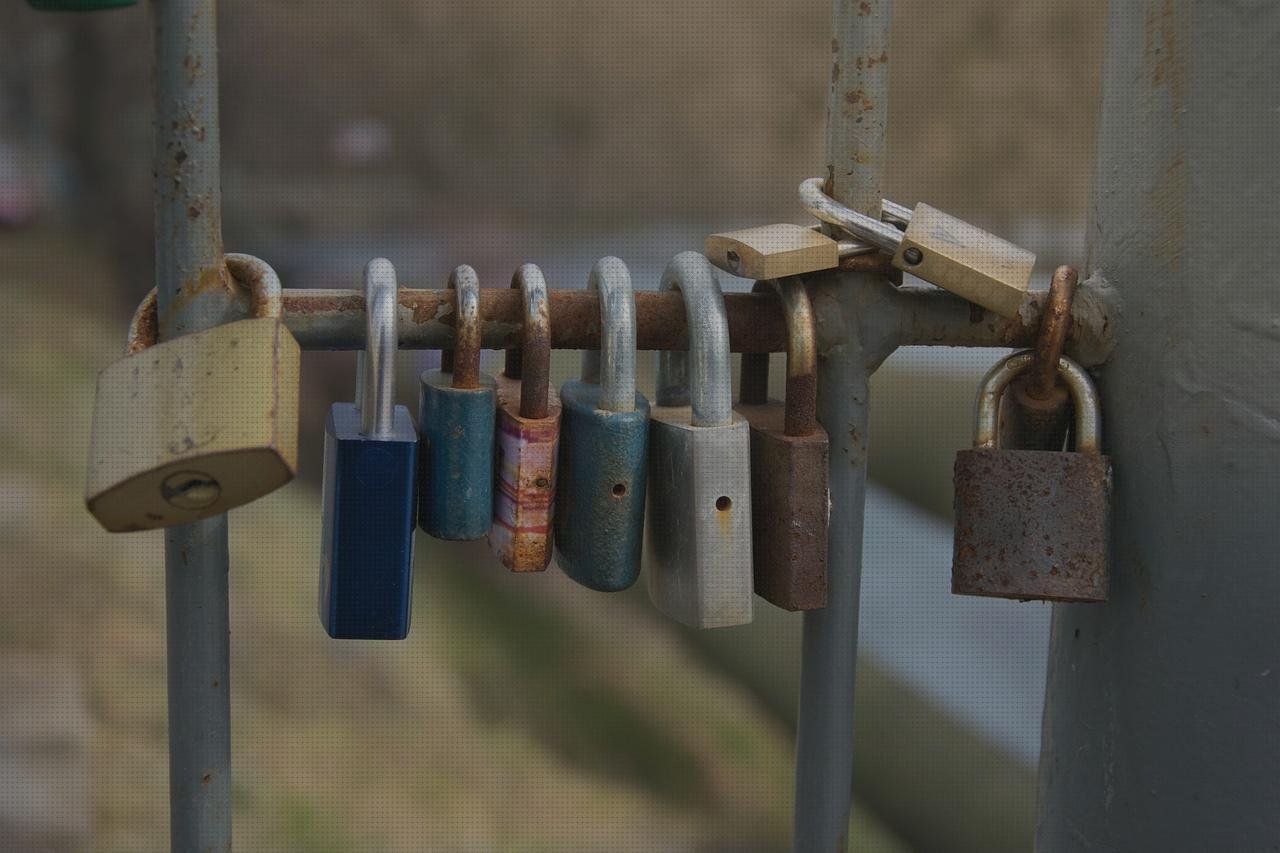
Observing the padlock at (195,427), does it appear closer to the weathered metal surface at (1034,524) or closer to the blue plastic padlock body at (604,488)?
the blue plastic padlock body at (604,488)

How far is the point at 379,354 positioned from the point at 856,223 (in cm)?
21

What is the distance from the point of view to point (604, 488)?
0.56m

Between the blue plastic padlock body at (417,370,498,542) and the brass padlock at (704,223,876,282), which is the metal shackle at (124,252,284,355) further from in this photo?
the brass padlock at (704,223,876,282)

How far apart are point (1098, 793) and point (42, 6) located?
1.84ft

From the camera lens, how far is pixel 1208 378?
57cm

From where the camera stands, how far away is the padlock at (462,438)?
0.54 m

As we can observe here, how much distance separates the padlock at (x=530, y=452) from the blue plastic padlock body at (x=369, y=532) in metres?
0.04

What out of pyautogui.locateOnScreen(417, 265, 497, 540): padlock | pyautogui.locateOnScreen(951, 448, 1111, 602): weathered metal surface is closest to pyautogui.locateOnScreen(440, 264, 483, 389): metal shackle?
pyautogui.locateOnScreen(417, 265, 497, 540): padlock

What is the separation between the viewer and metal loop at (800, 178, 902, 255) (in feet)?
1.88

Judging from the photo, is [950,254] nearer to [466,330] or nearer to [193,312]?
[466,330]

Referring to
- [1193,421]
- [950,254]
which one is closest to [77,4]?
[950,254]

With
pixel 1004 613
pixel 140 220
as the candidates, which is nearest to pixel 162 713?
pixel 1004 613

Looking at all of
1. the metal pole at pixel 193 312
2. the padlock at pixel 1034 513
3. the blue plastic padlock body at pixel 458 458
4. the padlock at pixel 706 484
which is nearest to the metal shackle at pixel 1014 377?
the padlock at pixel 1034 513

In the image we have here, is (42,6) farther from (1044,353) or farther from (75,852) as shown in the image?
(75,852)
